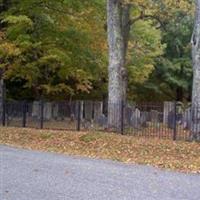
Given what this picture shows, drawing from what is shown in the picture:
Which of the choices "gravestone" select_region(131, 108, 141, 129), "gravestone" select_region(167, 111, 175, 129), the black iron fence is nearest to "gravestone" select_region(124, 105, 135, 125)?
the black iron fence

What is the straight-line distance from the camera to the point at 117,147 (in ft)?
53.9

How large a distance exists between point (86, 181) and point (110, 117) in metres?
11.1

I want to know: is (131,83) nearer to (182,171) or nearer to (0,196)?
(182,171)

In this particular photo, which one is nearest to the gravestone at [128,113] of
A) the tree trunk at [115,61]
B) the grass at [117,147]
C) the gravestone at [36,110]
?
the tree trunk at [115,61]

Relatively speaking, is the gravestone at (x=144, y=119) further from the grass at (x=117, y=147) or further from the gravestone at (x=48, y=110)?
the gravestone at (x=48, y=110)

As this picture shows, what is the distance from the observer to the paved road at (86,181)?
859 cm

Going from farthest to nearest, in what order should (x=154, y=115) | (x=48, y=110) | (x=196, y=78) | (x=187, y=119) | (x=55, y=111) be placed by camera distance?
1. (x=55, y=111)
2. (x=48, y=110)
3. (x=154, y=115)
4. (x=187, y=119)
5. (x=196, y=78)

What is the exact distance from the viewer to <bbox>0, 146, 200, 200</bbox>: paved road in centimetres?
859

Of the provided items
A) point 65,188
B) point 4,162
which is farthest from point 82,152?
point 65,188

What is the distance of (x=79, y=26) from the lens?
25.9 m

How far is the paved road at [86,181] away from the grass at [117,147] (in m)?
1.18

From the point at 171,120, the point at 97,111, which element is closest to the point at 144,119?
the point at 171,120

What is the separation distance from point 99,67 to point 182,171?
1712cm

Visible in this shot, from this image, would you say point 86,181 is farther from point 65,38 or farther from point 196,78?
point 65,38
